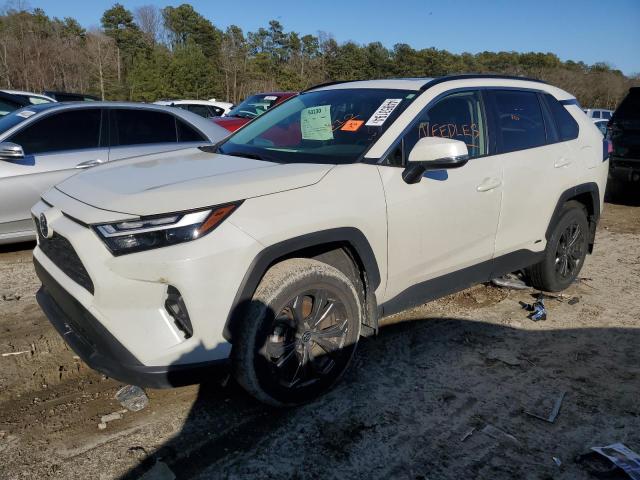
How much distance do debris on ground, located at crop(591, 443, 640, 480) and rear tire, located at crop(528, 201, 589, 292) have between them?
1.98 metres

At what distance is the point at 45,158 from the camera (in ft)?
16.3

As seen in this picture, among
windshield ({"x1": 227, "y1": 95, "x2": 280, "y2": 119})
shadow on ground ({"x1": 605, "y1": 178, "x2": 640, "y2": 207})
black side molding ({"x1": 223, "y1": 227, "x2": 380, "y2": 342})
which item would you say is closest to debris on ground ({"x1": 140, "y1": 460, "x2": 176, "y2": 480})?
black side molding ({"x1": 223, "y1": 227, "x2": 380, "y2": 342})

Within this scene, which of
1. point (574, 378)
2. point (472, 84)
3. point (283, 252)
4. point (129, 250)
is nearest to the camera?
point (129, 250)

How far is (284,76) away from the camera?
44.9m

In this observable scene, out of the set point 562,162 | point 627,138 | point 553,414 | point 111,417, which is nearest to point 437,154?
point 553,414

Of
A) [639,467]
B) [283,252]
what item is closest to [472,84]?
[283,252]

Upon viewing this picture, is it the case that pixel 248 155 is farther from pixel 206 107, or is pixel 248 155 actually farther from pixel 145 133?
pixel 206 107

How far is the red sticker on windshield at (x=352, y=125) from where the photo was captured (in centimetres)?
313

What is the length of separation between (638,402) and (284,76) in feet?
147

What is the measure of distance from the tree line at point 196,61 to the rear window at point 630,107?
1987 cm

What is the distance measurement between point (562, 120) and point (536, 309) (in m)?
1.59

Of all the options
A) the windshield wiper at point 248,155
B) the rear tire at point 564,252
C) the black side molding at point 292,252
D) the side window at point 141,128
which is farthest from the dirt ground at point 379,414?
the side window at point 141,128

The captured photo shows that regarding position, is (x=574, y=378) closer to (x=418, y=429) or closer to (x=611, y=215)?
(x=418, y=429)

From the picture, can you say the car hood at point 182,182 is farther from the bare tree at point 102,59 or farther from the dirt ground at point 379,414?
the bare tree at point 102,59
